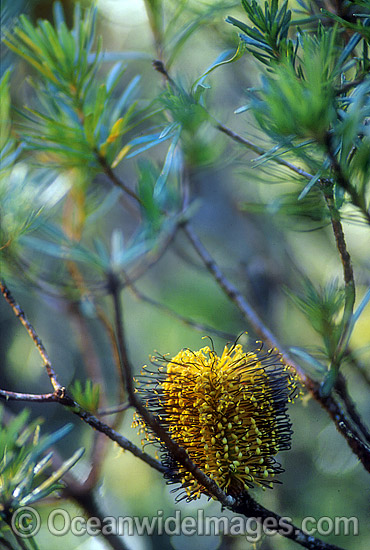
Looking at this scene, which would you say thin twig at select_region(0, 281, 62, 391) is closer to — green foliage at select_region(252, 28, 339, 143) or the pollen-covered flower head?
the pollen-covered flower head

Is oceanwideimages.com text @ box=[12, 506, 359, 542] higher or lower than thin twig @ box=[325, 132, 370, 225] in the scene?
lower

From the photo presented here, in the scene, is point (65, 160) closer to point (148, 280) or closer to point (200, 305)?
point (200, 305)

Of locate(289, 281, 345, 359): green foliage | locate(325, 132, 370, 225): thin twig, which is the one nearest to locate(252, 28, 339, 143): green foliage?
locate(325, 132, 370, 225): thin twig

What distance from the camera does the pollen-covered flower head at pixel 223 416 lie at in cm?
26

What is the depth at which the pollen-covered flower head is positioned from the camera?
0.85 feet

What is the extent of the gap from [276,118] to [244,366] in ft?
0.45

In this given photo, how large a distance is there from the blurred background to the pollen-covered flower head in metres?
0.12

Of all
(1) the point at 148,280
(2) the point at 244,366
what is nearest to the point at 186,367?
(2) the point at 244,366

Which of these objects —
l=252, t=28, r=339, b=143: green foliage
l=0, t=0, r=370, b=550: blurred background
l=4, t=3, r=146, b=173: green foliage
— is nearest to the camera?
l=252, t=28, r=339, b=143: green foliage

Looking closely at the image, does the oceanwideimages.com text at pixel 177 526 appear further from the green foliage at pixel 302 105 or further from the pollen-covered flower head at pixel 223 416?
the green foliage at pixel 302 105

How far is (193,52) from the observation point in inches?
35.8

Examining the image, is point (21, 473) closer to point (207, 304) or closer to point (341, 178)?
point (341, 178)

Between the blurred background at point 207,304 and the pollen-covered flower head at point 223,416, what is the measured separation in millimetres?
121

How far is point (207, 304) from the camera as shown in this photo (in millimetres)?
751
